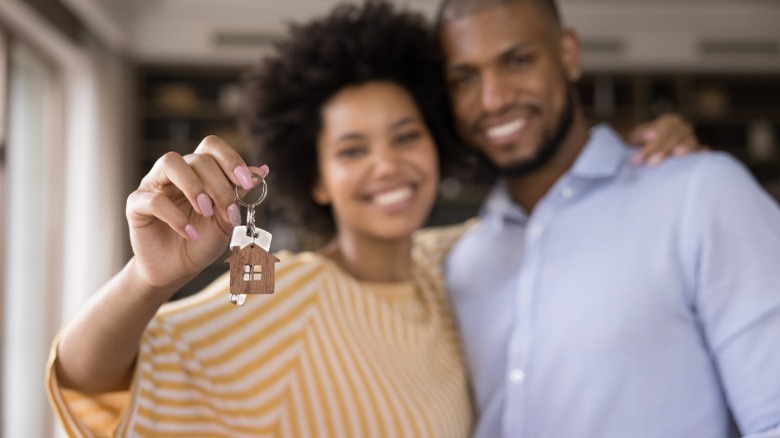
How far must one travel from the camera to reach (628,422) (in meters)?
1.54

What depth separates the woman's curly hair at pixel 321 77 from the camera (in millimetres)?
1867

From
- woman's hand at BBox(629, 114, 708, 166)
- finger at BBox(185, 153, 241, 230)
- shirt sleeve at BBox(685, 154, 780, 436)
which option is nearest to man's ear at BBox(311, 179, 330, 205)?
woman's hand at BBox(629, 114, 708, 166)

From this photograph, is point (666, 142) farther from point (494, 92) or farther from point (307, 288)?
point (307, 288)

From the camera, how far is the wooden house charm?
100 cm

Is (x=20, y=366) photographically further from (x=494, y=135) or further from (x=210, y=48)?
(x=494, y=135)

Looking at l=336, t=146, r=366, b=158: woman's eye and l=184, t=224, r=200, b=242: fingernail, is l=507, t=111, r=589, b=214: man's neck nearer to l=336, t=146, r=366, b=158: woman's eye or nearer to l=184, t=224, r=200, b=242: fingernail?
l=336, t=146, r=366, b=158: woman's eye

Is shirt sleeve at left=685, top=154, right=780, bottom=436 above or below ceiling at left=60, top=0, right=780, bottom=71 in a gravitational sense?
below

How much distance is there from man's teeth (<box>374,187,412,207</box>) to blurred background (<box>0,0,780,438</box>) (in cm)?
311

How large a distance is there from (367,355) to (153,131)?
5.35 metres

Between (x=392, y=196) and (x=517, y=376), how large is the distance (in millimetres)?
453

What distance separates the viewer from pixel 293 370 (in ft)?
4.88

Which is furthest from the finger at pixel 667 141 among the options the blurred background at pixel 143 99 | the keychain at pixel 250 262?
the blurred background at pixel 143 99

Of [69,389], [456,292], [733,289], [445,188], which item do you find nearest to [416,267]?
[456,292]

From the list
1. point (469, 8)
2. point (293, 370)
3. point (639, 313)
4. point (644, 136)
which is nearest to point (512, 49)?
point (469, 8)
